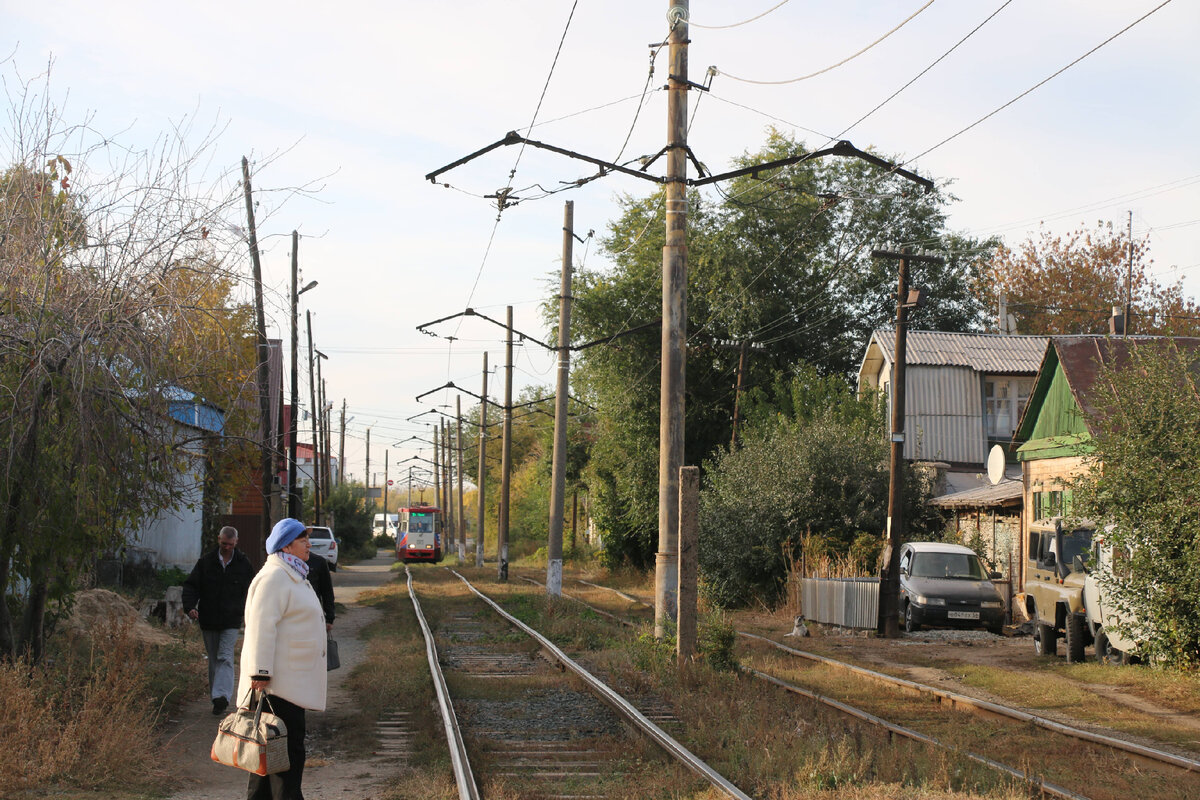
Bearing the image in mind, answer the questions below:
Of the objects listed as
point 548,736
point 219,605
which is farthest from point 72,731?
point 548,736

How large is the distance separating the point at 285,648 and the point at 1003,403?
36446 mm

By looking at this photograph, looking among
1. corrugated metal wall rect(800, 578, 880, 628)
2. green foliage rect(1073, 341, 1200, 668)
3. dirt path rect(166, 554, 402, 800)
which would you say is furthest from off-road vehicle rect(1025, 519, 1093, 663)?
dirt path rect(166, 554, 402, 800)

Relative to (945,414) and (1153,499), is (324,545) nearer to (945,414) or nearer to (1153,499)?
(945,414)

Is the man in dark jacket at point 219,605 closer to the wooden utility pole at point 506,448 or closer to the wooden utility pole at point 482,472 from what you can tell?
the wooden utility pole at point 506,448

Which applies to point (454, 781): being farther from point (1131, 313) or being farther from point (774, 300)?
point (1131, 313)

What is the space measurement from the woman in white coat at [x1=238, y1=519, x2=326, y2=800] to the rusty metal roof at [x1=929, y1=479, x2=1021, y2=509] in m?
22.9

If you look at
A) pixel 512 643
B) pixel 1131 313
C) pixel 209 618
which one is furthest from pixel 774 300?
pixel 209 618

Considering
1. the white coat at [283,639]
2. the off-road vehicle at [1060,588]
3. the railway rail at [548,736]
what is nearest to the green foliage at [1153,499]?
the off-road vehicle at [1060,588]

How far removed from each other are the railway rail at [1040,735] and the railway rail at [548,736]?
219 cm

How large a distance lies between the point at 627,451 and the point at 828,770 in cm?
3431

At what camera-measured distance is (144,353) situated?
9547 millimetres

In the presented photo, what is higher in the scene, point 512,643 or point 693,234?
point 693,234

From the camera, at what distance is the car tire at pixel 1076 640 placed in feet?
53.0

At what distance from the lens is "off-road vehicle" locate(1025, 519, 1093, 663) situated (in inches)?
640
